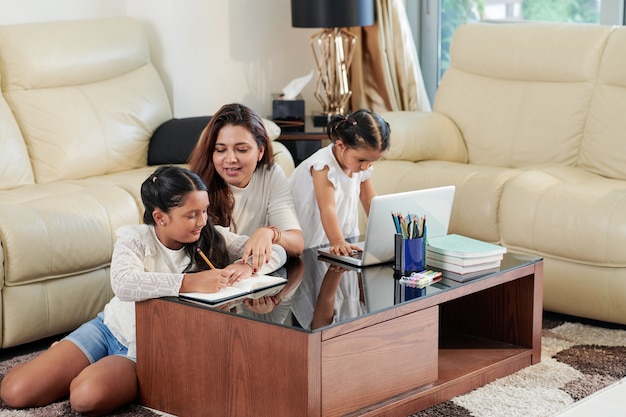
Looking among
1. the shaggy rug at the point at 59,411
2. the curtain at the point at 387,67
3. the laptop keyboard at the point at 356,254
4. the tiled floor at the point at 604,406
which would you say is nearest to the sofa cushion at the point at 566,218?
the laptop keyboard at the point at 356,254

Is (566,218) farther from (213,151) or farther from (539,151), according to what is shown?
(213,151)

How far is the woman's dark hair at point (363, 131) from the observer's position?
114 inches

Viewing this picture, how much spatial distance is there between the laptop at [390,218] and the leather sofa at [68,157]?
0.86m

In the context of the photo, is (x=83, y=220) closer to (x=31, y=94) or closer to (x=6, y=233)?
(x=6, y=233)

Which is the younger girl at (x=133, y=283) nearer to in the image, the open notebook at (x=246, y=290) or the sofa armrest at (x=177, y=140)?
the open notebook at (x=246, y=290)

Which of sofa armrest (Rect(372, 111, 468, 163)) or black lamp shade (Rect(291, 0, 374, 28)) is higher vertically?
black lamp shade (Rect(291, 0, 374, 28))

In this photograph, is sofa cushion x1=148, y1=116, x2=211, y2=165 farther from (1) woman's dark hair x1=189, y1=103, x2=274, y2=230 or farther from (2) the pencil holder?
(2) the pencil holder

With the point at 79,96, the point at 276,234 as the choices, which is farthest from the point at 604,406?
the point at 79,96

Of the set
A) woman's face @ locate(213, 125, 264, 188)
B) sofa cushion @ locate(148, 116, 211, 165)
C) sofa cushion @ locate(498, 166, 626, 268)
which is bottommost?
sofa cushion @ locate(498, 166, 626, 268)

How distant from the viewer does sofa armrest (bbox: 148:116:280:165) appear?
3.92 metres

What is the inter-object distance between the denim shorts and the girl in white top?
2.20 feet

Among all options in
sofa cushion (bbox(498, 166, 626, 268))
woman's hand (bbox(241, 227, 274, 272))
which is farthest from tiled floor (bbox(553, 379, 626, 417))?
sofa cushion (bbox(498, 166, 626, 268))

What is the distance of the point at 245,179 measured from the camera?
2.81 meters

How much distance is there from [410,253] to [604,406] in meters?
1.31
